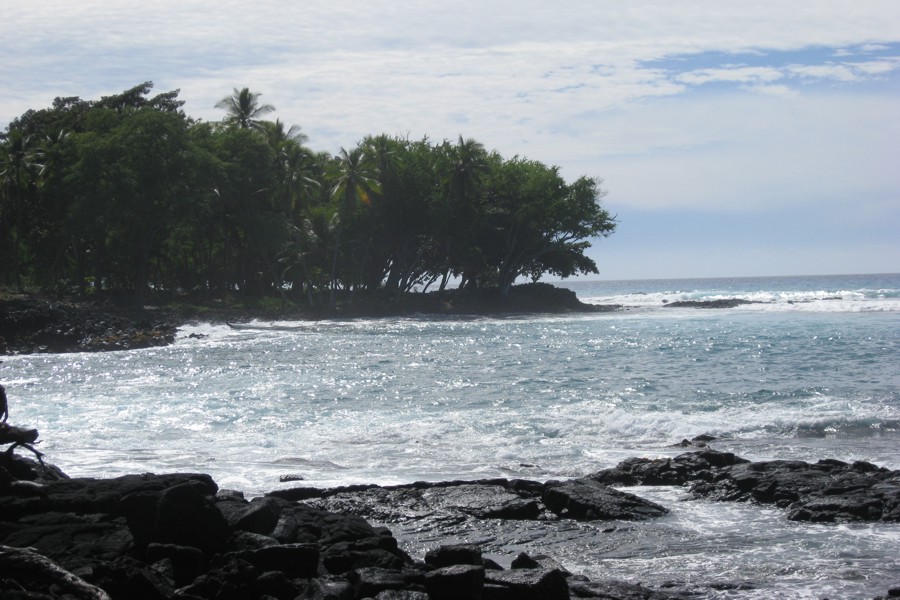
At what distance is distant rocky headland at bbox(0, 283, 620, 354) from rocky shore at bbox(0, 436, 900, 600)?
22.2 m

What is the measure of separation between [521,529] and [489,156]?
52382mm

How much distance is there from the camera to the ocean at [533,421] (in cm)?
840

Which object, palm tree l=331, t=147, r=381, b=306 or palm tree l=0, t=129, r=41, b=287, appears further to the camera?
palm tree l=331, t=147, r=381, b=306

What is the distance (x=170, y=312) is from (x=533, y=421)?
3061 centimetres

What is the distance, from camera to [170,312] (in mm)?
42875

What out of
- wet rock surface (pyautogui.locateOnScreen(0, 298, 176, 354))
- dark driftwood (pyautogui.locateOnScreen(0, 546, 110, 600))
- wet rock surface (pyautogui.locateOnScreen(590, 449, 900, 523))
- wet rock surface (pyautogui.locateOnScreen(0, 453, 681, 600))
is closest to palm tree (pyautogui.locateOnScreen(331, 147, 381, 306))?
wet rock surface (pyautogui.locateOnScreen(0, 298, 176, 354))

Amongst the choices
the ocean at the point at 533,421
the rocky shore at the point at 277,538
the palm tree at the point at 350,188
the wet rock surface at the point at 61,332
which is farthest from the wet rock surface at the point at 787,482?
the palm tree at the point at 350,188

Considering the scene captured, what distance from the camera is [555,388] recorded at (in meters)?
20.0

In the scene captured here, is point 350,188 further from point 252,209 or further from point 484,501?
point 484,501

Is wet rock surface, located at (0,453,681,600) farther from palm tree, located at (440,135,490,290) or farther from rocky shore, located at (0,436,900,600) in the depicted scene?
palm tree, located at (440,135,490,290)

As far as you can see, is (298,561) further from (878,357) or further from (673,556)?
(878,357)

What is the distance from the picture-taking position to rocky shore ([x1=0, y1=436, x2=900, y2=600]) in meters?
6.17

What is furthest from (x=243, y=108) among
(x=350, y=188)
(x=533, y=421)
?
(x=533, y=421)

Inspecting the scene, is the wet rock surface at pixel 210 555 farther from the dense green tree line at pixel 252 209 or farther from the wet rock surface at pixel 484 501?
the dense green tree line at pixel 252 209
